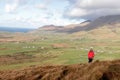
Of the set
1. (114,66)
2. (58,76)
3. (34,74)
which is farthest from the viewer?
(34,74)

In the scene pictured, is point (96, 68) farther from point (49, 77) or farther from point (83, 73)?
point (49, 77)

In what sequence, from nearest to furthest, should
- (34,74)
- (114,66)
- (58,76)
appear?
(114,66)
(58,76)
(34,74)

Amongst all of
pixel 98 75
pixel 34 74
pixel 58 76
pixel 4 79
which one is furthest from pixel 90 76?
pixel 4 79

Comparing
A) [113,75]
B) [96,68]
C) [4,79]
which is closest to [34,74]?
[4,79]

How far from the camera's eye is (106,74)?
97.3ft

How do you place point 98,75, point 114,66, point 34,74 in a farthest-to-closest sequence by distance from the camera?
point 34,74
point 114,66
point 98,75

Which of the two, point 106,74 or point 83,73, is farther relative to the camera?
point 83,73

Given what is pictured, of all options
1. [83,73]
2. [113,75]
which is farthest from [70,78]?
[113,75]

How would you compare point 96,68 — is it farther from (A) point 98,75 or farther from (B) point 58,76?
(B) point 58,76

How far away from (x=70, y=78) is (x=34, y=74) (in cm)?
778

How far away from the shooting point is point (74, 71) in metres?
34.0

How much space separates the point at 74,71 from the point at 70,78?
1996 millimetres

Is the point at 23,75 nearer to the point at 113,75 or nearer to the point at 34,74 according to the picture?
the point at 34,74

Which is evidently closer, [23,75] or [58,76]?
[58,76]
